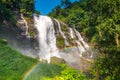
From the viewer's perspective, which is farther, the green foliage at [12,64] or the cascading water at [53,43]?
the cascading water at [53,43]

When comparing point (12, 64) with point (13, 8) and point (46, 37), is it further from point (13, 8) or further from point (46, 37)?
point (13, 8)

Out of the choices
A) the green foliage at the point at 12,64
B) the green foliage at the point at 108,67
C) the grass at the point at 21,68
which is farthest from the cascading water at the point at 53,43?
the green foliage at the point at 108,67

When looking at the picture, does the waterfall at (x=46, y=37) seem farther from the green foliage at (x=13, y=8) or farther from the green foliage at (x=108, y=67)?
the green foliage at (x=108, y=67)

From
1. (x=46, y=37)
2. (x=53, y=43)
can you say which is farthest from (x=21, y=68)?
(x=53, y=43)

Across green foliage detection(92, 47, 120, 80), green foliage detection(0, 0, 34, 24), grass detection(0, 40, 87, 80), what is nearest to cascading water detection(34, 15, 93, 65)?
green foliage detection(0, 0, 34, 24)

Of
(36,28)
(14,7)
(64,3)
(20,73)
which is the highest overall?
(64,3)

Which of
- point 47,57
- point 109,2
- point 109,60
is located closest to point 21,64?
point 109,60

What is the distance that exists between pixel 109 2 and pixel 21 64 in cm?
1483

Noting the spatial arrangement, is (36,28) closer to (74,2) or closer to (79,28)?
(79,28)

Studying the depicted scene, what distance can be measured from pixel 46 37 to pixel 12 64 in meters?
22.4

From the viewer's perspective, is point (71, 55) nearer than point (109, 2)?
No

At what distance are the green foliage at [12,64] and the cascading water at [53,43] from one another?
1671 cm

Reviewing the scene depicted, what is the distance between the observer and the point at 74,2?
2982 inches

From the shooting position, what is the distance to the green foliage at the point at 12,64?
26.6 meters
